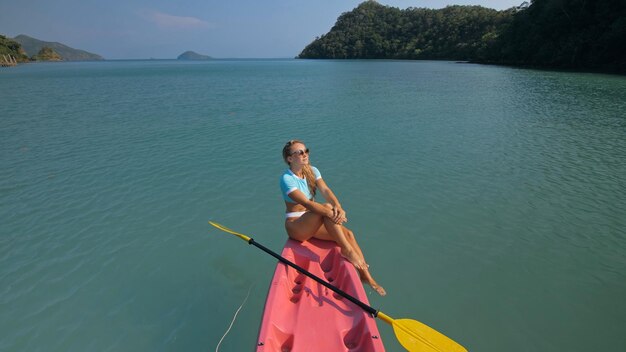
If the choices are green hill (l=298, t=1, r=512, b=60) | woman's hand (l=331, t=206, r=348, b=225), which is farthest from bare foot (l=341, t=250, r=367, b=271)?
green hill (l=298, t=1, r=512, b=60)

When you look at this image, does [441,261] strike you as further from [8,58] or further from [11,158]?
[8,58]

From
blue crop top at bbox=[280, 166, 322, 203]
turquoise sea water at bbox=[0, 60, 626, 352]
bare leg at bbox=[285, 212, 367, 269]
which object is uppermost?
blue crop top at bbox=[280, 166, 322, 203]

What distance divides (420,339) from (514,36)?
84.1 metres

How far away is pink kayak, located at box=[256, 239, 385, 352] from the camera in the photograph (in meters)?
3.33

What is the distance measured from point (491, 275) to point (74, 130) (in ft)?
58.0

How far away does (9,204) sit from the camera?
798 centimetres

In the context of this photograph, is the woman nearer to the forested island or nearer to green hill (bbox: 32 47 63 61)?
the forested island

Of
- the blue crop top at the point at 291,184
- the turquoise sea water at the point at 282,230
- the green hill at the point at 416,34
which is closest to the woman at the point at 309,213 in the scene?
the blue crop top at the point at 291,184

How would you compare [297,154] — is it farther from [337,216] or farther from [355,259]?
[355,259]

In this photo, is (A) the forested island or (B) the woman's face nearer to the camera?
(B) the woman's face

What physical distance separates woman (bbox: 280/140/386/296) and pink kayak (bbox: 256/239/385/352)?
0.22 metres

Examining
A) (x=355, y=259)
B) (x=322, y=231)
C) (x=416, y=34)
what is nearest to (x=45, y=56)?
(x=416, y=34)

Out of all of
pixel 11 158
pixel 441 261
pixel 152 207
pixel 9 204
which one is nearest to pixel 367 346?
pixel 441 261

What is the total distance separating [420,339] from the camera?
3691 millimetres
